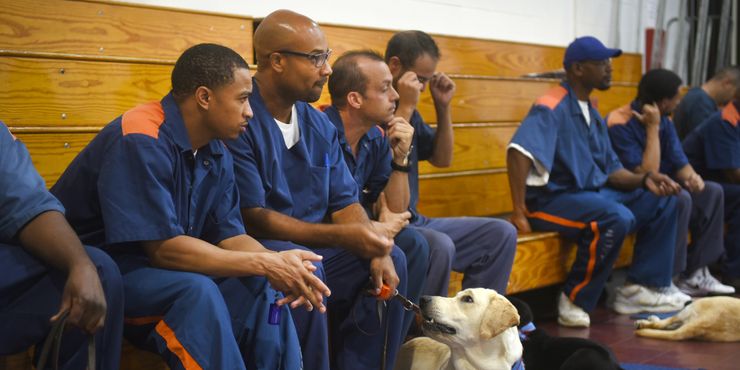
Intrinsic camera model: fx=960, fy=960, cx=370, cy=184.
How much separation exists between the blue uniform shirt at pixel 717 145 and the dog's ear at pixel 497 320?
3.25 meters

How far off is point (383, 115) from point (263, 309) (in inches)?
42.4

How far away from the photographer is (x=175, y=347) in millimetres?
2254

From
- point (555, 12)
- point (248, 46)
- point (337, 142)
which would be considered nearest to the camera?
point (337, 142)

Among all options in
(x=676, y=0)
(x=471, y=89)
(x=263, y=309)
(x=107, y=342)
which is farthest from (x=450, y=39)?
(x=676, y=0)

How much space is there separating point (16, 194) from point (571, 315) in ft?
9.20

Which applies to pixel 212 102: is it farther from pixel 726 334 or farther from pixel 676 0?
pixel 676 0

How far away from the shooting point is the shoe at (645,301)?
4645mm

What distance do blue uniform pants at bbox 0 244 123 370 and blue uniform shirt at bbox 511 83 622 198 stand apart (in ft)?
8.75

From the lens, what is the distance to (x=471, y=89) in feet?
16.2

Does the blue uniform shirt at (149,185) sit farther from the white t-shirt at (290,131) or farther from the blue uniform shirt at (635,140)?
the blue uniform shirt at (635,140)

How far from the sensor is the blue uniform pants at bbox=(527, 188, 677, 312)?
4410 mm

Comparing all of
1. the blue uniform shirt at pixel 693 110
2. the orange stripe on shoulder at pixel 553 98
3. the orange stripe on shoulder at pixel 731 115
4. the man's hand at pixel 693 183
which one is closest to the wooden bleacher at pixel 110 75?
the orange stripe on shoulder at pixel 553 98

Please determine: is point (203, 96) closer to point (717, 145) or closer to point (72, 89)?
point (72, 89)

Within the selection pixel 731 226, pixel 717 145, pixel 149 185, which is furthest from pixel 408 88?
pixel 731 226
